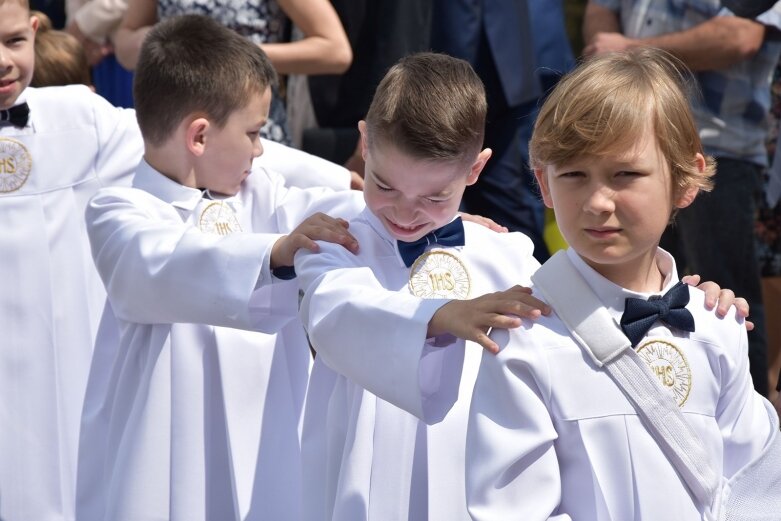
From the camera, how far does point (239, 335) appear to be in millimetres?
3908

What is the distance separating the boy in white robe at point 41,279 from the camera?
4.56 m

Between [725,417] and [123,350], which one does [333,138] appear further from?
[725,417]

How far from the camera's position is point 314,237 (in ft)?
10.8

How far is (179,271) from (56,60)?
7.20 ft

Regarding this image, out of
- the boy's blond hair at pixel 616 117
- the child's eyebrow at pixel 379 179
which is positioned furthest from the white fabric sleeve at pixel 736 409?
the child's eyebrow at pixel 379 179

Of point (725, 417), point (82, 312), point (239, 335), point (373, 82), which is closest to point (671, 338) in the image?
point (725, 417)

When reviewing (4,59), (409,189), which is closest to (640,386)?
(409,189)

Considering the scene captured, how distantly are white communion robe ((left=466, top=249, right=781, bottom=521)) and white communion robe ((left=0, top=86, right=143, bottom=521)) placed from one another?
7.68ft

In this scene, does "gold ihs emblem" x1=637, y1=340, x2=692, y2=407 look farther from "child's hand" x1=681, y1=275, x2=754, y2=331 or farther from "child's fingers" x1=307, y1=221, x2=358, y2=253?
"child's fingers" x1=307, y1=221, x2=358, y2=253

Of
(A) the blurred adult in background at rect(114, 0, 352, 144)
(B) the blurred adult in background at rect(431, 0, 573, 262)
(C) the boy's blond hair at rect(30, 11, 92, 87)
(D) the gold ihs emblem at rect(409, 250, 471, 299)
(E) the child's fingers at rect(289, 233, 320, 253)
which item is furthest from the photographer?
(B) the blurred adult in background at rect(431, 0, 573, 262)

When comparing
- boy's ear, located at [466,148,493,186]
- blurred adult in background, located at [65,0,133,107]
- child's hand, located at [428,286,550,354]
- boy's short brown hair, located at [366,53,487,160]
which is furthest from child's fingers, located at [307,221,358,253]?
blurred adult in background, located at [65,0,133,107]

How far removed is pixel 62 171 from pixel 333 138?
1.41m

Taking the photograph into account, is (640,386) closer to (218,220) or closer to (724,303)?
(724,303)

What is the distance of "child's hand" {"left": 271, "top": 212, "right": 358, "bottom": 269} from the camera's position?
10.7 feet
